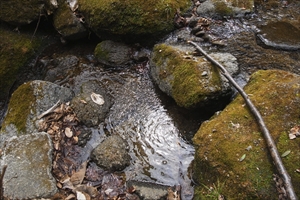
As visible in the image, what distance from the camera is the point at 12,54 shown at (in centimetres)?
661

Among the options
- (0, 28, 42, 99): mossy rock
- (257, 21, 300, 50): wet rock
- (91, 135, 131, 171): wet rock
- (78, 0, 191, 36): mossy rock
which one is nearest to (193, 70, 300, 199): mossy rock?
(91, 135, 131, 171): wet rock

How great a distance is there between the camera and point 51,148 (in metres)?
4.51

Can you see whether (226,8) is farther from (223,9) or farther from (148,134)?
(148,134)

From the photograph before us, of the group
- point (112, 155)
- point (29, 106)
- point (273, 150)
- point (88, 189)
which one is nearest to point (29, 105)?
point (29, 106)

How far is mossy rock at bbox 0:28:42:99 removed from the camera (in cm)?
643

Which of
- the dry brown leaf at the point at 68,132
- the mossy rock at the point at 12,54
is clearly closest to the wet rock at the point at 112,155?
the dry brown leaf at the point at 68,132

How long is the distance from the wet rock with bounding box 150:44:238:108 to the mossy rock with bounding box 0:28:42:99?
3373 mm

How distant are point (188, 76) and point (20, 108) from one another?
3307 mm

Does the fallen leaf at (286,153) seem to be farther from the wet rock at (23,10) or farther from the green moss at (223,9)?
the wet rock at (23,10)

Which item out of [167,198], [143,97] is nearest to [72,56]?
[143,97]

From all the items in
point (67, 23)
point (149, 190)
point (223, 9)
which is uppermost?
point (67, 23)

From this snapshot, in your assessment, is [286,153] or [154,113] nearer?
[286,153]

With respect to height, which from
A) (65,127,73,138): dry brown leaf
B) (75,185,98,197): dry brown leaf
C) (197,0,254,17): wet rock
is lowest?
(75,185,98,197): dry brown leaf

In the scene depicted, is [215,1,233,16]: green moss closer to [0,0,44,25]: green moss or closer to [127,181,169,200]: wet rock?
[0,0,44,25]: green moss
